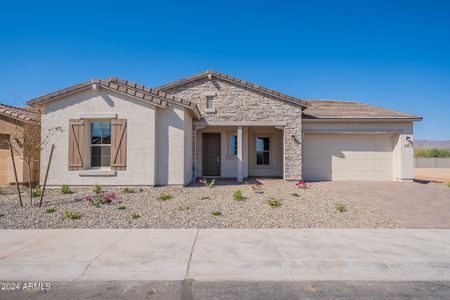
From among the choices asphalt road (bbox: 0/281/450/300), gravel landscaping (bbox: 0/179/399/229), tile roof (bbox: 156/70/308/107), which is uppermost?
tile roof (bbox: 156/70/308/107)

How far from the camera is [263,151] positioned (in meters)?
14.9

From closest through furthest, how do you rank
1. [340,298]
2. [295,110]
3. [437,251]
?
[340,298], [437,251], [295,110]

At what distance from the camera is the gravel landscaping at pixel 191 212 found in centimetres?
602

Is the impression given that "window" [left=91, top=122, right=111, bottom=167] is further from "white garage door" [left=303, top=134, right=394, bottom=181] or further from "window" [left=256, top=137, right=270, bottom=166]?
"white garage door" [left=303, top=134, right=394, bottom=181]

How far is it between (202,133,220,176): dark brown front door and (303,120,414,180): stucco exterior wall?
4773 mm

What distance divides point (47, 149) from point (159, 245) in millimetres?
7887

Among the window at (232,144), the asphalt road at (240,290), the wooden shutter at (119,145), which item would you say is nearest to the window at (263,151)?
the window at (232,144)

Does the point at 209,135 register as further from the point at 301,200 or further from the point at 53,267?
the point at 53,267

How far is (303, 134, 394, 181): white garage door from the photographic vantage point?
13.5 meters

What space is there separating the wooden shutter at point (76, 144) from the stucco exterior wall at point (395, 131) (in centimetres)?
1030

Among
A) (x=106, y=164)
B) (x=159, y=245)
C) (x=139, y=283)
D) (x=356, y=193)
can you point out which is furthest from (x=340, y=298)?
(x=106, y=164)

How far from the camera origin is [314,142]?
13562mm

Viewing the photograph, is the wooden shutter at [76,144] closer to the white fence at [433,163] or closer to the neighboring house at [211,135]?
the neighboring house at [211,135]

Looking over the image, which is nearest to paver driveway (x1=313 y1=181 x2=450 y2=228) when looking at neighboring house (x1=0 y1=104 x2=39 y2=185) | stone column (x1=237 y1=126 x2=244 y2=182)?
stone column (x1=237 y1=126 x2=244 y2=182)
